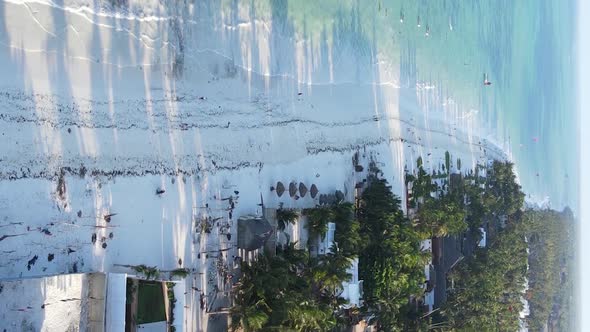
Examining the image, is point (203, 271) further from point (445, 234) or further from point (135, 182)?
point (445, 234)

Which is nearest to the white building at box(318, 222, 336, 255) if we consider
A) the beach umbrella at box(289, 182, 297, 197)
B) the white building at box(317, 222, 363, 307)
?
the white building at box(317, 222, 363, 307)

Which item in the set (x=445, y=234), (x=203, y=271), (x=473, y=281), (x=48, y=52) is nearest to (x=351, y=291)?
(x=203, y=271)

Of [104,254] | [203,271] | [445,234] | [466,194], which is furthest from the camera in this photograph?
[466,194]

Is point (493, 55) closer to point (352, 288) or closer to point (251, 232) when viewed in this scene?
point (352, 288)

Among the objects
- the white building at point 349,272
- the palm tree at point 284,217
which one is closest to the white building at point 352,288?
the white building at point 349,272

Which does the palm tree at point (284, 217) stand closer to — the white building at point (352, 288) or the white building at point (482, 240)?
the white building at point (352, 288)

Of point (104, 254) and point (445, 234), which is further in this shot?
point (445, 234)

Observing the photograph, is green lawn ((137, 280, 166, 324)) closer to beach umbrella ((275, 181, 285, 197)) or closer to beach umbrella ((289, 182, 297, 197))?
beach umbrella ((275, 181, 285, 197))

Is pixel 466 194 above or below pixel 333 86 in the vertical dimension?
below

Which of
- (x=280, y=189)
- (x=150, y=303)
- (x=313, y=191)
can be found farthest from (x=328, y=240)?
(x=150, y=303)
